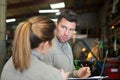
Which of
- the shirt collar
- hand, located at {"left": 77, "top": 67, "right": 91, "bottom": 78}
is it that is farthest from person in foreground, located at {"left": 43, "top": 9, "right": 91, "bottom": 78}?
the shirt collar

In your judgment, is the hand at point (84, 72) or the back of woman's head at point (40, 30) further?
the hand at point (84, 72)

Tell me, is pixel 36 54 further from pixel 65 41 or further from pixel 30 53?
pixel 65 41

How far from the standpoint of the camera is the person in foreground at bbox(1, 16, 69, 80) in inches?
54.2

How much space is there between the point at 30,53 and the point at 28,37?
3.2 inches

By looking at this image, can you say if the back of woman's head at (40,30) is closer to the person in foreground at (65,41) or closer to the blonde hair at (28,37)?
the blonde hair at (28,37)

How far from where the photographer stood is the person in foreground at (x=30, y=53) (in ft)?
4.51

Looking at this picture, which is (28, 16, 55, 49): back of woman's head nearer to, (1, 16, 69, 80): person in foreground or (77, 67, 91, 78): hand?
(1, 16, 69, 80): person in foreground

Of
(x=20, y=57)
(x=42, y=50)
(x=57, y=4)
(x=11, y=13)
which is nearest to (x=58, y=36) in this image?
(x=42, y=50)

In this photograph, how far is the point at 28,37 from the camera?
1385mm

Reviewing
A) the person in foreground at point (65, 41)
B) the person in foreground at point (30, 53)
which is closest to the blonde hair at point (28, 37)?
the person in foreground at point (30, 53)

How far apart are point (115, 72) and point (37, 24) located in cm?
571

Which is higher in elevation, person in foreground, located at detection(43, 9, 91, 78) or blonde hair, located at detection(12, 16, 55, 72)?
blonde hair, located at detection(12, 16, 55, 72)

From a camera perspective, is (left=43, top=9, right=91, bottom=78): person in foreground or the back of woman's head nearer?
the back of woman's head

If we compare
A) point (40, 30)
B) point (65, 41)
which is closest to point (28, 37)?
point (40, 30)
